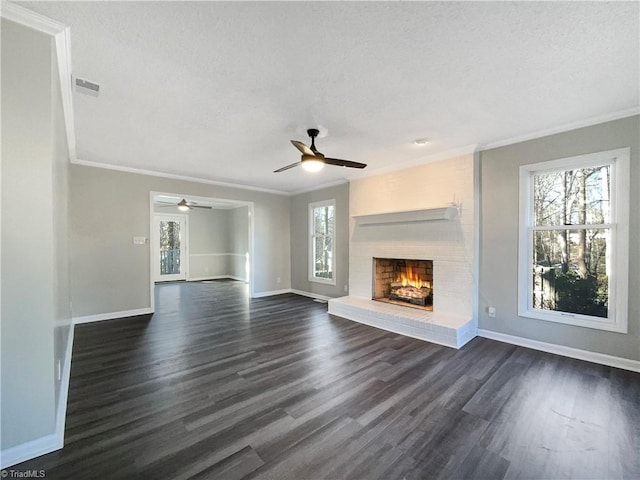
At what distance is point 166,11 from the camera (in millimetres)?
1548

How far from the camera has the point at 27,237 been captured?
157 centimetres

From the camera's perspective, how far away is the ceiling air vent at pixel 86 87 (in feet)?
7.34

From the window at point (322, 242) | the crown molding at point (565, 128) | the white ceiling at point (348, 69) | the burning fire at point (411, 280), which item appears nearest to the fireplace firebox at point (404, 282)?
the burning fire at point (411, 280)

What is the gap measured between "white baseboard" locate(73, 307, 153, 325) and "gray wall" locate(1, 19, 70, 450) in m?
3.49

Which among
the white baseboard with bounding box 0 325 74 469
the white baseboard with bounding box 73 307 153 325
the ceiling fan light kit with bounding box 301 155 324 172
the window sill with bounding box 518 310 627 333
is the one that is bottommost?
the white baseboard with bounding box 73 307 153 325

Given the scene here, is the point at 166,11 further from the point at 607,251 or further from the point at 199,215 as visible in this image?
the point at 199,215

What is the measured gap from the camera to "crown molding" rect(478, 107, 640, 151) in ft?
9.11

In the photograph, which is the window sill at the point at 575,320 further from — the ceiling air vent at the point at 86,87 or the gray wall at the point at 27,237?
the ceiling air vent at the point at 86,87

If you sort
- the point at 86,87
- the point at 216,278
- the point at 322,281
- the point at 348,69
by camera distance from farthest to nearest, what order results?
the point at 216,278 → the point at 322,281 → the point at 86,87 → the point at 348,69

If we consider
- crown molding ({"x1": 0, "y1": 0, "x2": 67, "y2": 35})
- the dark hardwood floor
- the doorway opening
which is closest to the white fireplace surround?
the dark hardwood floor

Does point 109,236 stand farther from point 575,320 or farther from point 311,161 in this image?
point 575,320

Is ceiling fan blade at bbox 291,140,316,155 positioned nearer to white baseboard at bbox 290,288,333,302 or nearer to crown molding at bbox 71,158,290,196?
crown molding at bbox 71,158,290,196

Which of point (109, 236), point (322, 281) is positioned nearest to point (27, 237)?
point (109, 236)

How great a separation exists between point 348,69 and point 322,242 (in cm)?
466
